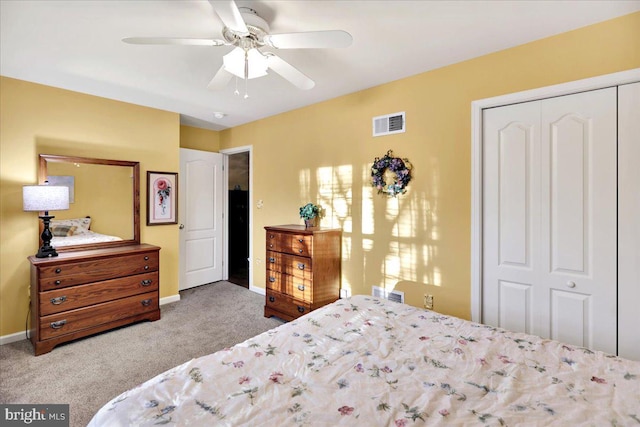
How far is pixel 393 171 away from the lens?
9.60 feet

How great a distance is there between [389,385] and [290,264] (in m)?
2.20

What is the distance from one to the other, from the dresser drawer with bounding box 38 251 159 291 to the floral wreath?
101 inches

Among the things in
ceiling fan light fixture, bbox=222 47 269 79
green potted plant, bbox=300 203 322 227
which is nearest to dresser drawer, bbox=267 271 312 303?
green potted plant, bbox=300 203 322 227

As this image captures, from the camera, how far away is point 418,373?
1.24 metres

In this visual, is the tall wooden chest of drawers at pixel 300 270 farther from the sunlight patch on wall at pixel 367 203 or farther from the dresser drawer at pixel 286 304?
the sunlight patch on wall at pixel 367 203

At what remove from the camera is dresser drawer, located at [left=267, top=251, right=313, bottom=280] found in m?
3.12

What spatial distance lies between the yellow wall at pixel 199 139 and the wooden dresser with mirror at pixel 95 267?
3.73 ft

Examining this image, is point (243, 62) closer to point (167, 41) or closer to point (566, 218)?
point (167, 41)

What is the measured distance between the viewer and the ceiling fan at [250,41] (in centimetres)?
156

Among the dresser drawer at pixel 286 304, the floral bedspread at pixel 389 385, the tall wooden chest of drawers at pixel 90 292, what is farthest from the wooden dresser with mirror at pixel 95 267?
the floral bedspread at pixel 389 385

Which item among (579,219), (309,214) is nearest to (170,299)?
(309,214)

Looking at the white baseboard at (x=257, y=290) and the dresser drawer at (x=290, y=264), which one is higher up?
the dresser drawer at (x=290, y=264)

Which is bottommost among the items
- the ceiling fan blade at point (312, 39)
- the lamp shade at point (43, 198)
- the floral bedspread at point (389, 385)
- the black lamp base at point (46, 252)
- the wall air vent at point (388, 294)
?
the wall air vent at point (388, 294)

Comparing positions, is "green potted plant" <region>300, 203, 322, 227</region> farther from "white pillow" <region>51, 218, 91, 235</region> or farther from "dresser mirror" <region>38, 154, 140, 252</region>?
"white pillow" <region>51, 218, 91, 235</region>
